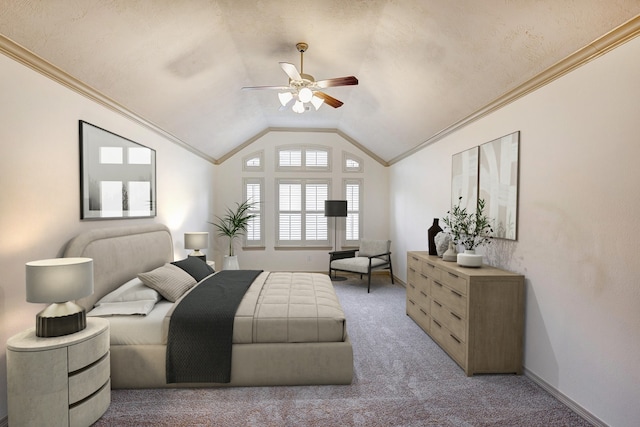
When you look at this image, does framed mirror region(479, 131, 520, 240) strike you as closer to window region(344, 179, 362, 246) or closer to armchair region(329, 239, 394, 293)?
armchair region(329, 239, 394, 293)

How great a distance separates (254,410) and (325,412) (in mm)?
519

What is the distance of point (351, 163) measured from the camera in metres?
7.64

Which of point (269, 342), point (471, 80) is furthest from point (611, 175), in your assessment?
point (269, 342)

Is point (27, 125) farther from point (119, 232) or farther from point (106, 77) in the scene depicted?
point (119, 232)

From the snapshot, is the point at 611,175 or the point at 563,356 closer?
the point at 611,175

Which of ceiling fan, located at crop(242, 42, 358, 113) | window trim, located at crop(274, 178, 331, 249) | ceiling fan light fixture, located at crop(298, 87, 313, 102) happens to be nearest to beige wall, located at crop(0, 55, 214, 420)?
ceiling fan, located at crop(242, 42, 358, 113)

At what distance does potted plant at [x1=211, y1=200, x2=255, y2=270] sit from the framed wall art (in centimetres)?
268

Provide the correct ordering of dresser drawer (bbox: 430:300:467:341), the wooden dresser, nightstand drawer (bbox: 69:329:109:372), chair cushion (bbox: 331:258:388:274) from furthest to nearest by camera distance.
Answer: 1. chair cushion (bbox: 331:258:388:274)
2. dresser drawer (bbox: 430:300:467:341)
3. the wooden dresser
4. nightstand drawer (bbox: 69:329:109:372)

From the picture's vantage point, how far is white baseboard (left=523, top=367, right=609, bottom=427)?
7.51 ft

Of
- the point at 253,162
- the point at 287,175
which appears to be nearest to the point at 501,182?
the point at 287,175

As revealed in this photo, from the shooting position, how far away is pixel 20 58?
91.5 inches

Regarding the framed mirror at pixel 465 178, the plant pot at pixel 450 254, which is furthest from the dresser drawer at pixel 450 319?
the framed mirror at pixel 465 178

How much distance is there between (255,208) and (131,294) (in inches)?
177

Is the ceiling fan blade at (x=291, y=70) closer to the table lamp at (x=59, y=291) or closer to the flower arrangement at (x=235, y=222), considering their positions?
the table lamp at (x=59, y=291)
